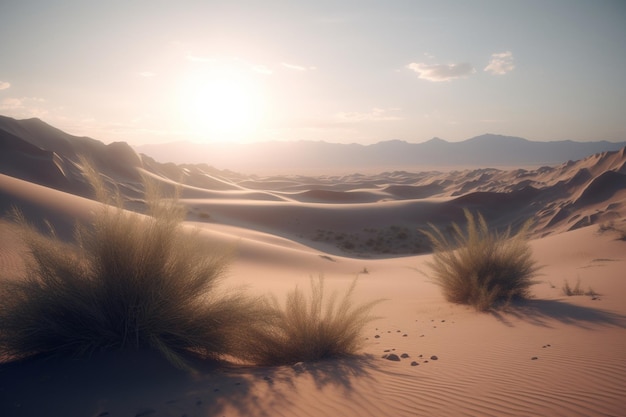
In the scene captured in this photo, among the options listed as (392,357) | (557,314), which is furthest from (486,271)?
(392,357)

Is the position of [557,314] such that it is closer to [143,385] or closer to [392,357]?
[392,357]

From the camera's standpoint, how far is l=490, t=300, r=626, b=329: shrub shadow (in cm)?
671

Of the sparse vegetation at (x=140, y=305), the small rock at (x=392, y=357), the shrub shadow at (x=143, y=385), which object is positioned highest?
the sparse vegetation at (x=140, y=305)

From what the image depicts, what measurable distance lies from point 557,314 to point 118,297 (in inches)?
268

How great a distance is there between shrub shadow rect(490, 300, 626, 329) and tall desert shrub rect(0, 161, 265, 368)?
468cm

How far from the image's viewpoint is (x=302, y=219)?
33688 mm

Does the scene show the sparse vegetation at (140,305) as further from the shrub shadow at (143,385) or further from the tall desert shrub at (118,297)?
the shrub shadow at (143,385)

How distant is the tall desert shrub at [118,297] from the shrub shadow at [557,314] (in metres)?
4.68

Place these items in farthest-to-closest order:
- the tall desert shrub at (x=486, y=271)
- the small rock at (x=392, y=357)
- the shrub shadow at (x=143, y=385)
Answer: the tall desert shrub at (x=486, y=271) → the small rock at (x=392, y=357) → the shrub shadow at (x=143, y=385)

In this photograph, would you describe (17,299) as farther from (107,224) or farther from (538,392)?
(538,392)

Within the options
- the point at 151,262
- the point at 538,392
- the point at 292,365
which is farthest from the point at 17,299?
the point at 538,392

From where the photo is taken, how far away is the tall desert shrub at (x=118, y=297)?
4.82 meters

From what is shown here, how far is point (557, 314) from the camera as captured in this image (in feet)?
24.5

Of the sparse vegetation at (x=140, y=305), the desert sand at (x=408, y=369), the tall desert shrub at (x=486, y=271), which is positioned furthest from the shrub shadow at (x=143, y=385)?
the tall desert shrub at (x=486, y=271)
